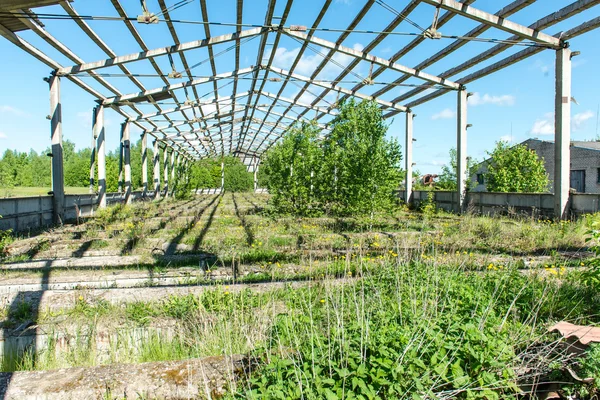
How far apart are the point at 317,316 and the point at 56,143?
13.7m

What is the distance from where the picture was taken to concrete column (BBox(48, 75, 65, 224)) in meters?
14.3

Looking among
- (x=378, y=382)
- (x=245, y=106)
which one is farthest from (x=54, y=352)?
(x=245, y=106)

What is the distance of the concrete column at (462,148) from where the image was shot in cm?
1781

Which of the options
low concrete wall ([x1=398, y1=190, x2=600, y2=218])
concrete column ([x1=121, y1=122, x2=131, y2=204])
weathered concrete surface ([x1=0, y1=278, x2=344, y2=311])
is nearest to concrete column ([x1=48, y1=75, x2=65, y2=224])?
concrete column ([x1=121, y1=122, x2=131, y2=204])

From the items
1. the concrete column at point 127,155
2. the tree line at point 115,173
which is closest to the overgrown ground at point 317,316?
the concrete column at point 127,155

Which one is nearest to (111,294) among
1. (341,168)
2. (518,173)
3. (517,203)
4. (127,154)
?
(341,168)

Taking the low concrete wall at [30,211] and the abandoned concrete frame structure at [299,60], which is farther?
the low concrete wall at [30,211]

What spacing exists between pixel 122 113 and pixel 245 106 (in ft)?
22.6

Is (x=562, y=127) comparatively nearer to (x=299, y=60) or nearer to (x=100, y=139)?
(x=299, y=60)

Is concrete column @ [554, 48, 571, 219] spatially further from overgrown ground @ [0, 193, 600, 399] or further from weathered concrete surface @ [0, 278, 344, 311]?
weathered concrete surface @ [0, 278, 344, 311]

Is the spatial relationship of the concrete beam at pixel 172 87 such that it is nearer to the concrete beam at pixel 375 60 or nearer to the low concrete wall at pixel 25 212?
the concrete beam at pixel 375 60

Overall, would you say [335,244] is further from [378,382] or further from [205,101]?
[205,101]

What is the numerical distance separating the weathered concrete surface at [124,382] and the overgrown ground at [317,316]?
194 mm

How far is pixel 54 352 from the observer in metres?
3.89
